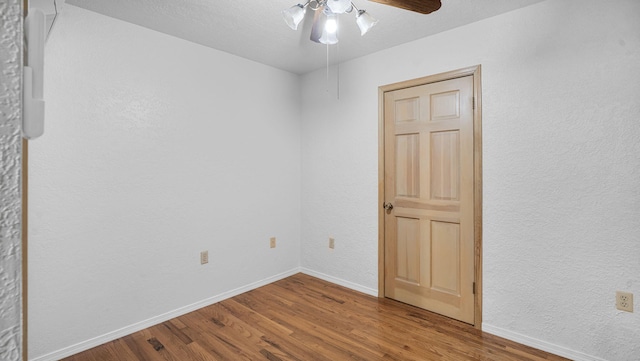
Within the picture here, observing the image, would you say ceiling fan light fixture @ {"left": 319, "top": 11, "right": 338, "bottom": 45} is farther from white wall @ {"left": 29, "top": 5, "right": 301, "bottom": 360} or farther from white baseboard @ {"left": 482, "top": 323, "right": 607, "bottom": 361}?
white baseboard @ {"left": 482, "top": 323, "right": 607, "bottom": 361}

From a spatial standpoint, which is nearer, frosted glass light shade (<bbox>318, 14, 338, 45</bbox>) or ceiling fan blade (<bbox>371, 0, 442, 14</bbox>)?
ceiling fan blade (<bbox>371, 0, 442, 14</bbox>)

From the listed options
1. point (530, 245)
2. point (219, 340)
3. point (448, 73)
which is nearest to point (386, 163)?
point (448, 73)

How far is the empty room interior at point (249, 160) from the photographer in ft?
6.40

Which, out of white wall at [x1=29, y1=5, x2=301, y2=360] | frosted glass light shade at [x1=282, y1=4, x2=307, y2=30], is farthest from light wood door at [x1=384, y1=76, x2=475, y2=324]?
frosted glass light shade at [x1=282, y1=4, x2=307, y2=30]

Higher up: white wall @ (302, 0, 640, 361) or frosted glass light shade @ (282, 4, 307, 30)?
frosted glass light shade @ (282, 4, 307, 30)

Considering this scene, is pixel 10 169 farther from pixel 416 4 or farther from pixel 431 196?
pixel 431 196

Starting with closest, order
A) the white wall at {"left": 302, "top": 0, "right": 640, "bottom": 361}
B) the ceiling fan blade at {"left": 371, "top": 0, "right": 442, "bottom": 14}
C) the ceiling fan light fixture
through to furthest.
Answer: the ceiling fan blade at {"left": 371, "top": 0, "right": 442, "bottom": 14} → the ceiling fan light fixture → the white wall at {"left": 302, "top": 0, "right": 640, "bottom": 361}

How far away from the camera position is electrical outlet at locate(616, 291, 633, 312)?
1.86 m

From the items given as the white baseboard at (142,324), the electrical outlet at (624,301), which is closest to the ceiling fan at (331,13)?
the electrical outlet at (624,301)

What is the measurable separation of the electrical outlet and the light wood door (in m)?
0.82

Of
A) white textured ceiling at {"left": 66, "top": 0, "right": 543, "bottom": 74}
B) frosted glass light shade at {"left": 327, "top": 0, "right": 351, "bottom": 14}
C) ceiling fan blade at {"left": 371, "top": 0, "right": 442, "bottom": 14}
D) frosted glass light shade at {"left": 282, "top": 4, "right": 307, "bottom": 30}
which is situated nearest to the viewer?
ceiling fan blade at {"left": 371, "top": 0, "right": 442, "bottom": 14}

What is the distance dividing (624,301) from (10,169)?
2.73 m

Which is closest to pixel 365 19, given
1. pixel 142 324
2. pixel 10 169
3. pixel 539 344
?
pixel 10 169

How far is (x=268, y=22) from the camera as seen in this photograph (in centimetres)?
238
